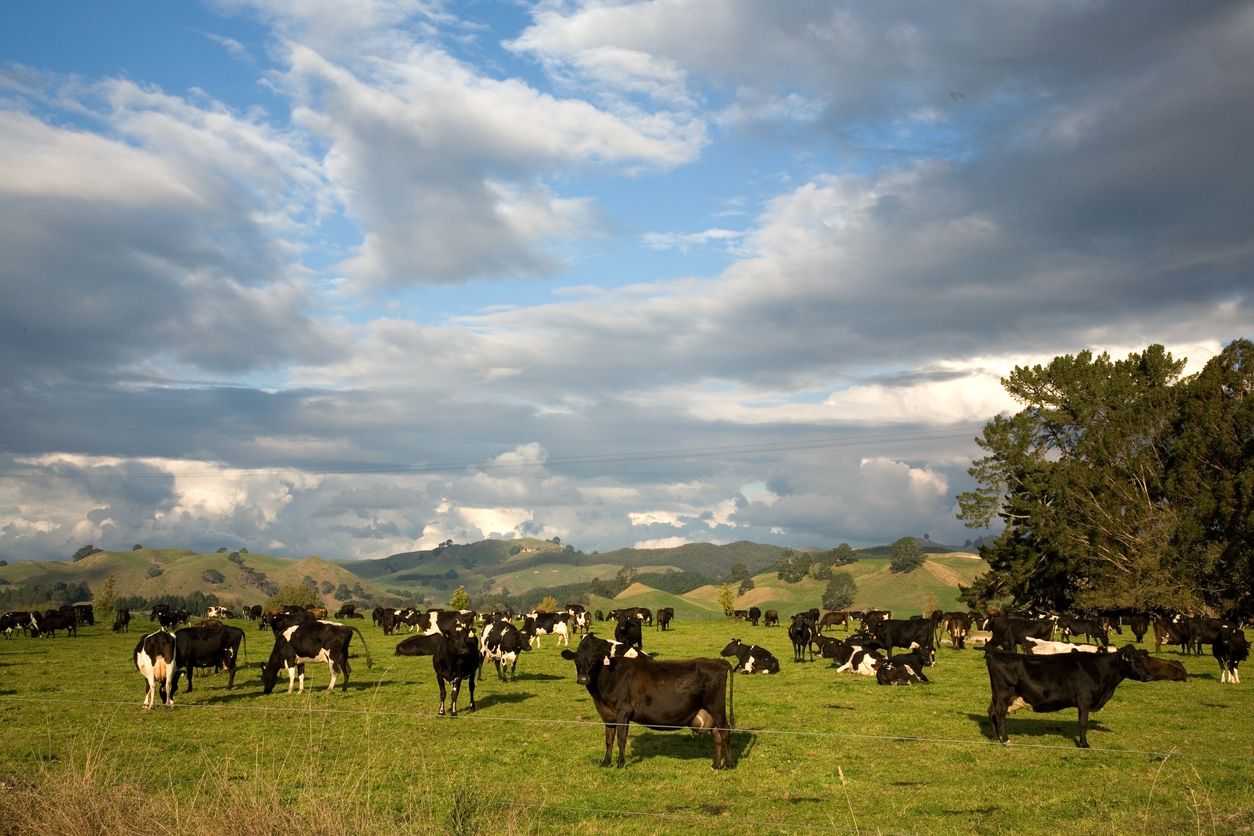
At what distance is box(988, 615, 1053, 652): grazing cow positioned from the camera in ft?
107

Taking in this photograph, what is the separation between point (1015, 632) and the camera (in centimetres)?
Result: 3325

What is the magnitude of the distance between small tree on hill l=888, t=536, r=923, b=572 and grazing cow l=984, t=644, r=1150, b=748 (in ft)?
624

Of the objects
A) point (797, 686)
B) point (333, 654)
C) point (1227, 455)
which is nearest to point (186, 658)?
point (333, 654)

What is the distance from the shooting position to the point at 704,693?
46.8ft

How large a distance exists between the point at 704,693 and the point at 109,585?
9483 cm

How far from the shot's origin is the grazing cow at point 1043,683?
15.8 meters

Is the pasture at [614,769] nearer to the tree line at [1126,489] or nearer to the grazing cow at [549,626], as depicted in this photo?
the grazing cow at [549,626]

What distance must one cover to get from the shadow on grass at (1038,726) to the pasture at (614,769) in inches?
4.5

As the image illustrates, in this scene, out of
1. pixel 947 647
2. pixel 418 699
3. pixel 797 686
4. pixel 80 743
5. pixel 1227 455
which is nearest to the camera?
pixel 80 743

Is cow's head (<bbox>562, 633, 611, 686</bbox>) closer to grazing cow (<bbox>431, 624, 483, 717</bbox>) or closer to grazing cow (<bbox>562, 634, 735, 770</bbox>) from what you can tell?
grazing cow (<bbox>562, 634, 735, 770</bbox>)

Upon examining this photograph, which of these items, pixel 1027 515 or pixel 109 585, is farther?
pixel 109 585

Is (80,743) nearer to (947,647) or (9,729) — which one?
(9,729)

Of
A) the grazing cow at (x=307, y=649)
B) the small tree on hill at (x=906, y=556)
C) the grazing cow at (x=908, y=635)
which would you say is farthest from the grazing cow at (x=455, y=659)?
the small tree on hill at (x=906, y=556)

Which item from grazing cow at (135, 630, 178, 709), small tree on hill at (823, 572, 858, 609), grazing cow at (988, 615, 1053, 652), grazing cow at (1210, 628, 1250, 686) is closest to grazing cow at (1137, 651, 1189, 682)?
grazing cow at (1210, 628, 1250, 686)
